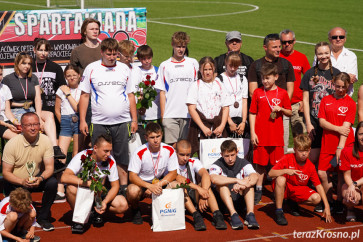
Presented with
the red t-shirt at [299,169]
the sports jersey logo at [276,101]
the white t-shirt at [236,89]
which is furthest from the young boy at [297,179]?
the white t-shirt at [236,89]

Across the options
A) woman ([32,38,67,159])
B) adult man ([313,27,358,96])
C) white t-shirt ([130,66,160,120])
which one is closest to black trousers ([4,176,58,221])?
woman ([32,38,67,159])

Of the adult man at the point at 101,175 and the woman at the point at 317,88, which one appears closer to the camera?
the adult man at the point at 101,175

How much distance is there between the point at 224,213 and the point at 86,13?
573 cm

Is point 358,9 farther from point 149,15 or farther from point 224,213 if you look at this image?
point 224,213

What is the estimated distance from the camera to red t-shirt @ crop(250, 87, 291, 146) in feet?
35.6

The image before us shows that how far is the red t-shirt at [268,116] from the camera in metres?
10.8

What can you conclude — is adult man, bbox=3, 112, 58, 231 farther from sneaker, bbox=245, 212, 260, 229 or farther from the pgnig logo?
sneaker, bbox=245, 212, 260, 229

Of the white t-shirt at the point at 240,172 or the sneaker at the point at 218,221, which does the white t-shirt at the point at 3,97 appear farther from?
the sneaker at the point at 218,221

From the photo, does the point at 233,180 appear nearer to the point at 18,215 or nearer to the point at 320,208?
the point at 320,208

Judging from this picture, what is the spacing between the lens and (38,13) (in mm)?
13547

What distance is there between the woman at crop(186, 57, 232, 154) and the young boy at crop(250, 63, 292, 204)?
52 centimetres

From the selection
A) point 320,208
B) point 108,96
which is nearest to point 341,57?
point 320,208

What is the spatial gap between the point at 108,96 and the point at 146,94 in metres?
0.91

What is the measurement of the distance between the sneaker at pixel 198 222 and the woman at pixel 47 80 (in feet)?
9.89
